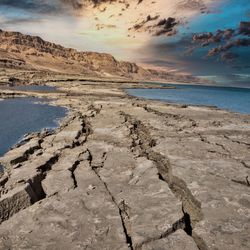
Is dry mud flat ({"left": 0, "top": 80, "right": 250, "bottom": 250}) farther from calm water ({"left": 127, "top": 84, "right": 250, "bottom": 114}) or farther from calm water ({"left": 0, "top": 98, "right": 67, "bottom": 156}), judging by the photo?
calm water ({"left": 127, "top": 84, "right": 250, "bottom": 114})

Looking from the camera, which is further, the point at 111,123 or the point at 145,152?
the point at 111,123

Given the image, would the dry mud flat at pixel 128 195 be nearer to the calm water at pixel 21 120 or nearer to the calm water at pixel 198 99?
the calm water at pixel 21 120

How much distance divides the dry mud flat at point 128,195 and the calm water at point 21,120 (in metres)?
4.40

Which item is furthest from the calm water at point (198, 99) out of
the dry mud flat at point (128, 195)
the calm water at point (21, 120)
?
the dry mud flat at point (128, 195)

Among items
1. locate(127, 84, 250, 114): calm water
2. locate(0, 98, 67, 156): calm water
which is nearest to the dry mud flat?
locate(0, 98, 67, 156): calm water

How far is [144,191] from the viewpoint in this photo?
6.56 m

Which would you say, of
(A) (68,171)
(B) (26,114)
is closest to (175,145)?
(A) (68,171)

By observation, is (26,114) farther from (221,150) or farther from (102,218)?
(102,218)

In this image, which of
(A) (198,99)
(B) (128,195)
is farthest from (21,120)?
(A) (198,99)

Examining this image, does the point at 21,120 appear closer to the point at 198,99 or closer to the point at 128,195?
the point at 128,195

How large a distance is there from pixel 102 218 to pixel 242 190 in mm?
2808

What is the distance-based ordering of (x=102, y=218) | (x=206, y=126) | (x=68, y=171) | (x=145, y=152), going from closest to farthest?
1. (x=102, y=218)
2. (x=68, y=171)
3. (x=145, y=152)
4. (x=206, y=126)

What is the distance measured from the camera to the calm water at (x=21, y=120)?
1488 centimetres

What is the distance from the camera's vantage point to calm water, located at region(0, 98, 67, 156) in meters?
14.9
